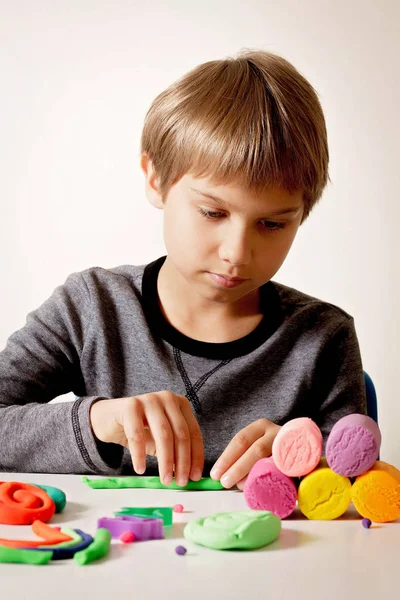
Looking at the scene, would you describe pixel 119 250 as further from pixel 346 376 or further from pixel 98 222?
Result: pixel 346 376

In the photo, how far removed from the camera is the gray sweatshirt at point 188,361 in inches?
43.3

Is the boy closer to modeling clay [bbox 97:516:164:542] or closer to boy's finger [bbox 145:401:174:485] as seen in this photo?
boy's finger [bbox 145:401:174:485]

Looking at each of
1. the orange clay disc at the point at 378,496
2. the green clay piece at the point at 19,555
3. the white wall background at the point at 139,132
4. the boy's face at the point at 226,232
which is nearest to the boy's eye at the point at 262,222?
the boy's face at the point at 226,232

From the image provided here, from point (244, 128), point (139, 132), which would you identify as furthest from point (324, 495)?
point (139, 132)

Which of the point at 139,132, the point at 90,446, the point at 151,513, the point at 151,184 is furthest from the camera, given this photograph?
the point at 139,132

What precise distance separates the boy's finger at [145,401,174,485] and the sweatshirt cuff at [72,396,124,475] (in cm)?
11

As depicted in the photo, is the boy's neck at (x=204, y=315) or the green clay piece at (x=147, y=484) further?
the boy's neck at (x=204, y=315)

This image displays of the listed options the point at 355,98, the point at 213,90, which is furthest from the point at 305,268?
the point at 213,90

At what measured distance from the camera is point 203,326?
45.2 inches

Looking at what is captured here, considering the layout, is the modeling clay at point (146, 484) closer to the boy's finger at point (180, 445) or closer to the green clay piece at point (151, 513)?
the boy's finger at point (180, 445)

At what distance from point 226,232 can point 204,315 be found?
26cm

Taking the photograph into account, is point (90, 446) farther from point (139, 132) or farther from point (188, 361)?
point (139, 132)

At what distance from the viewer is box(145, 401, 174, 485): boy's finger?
77cm

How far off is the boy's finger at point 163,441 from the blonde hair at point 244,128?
0.29m
